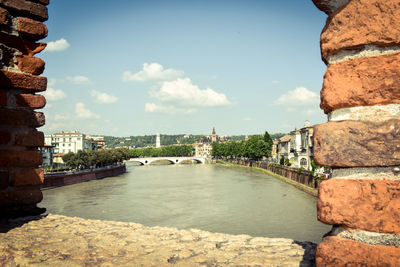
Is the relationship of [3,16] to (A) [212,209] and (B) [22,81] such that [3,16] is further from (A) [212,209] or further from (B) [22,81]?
(A) [212,209]

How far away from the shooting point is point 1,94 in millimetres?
4020

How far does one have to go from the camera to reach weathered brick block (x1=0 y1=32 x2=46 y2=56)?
405 centimetres

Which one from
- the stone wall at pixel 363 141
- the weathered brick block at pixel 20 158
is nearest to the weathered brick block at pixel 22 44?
the weathered brick block at pixel 20 158

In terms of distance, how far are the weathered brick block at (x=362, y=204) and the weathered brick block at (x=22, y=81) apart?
3993mm

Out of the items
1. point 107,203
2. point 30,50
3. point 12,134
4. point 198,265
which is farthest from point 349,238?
point 107,203

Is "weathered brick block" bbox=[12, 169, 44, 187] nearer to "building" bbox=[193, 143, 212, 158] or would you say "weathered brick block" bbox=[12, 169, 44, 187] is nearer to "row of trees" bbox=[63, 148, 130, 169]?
"row of trees" bbox=[63, 148, 130, 169]

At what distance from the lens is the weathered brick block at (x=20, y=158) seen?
3948 millimetres

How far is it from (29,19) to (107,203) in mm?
26806

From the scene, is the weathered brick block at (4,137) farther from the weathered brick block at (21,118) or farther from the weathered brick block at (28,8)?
the weathered brick block at (28,8)

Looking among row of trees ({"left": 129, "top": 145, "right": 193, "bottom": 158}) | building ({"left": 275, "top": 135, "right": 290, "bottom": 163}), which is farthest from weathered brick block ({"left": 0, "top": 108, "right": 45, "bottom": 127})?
row of trees ({"left": 129, "top": 145, "right": 193, "bottom": 158})

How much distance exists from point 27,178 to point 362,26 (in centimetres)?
411

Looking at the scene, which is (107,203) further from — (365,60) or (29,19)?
(365,60)

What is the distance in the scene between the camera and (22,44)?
4242 mm

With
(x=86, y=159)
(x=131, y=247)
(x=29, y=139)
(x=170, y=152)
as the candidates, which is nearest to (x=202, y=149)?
(x=170, y=152)
